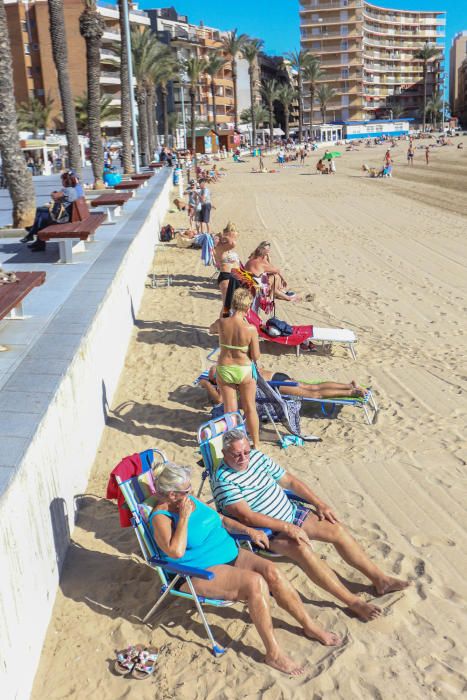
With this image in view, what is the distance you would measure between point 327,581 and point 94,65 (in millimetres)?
21215

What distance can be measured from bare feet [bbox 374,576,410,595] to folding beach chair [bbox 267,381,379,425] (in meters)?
2.33

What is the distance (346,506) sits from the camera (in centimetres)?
480

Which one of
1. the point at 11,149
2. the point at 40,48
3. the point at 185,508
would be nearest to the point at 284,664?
the point at 185,508

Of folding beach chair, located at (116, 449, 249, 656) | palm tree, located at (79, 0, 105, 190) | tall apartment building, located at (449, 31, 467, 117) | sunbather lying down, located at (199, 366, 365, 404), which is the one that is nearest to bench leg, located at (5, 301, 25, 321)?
sunbather lying down, located at (199, 366, 365, 404)

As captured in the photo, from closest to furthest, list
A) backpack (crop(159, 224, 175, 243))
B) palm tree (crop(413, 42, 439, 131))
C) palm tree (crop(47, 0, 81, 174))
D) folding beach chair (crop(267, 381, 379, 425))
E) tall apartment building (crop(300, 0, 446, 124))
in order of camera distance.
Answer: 1. folding beach chair (crop(267, 381, 379, 425))
2. backpack (crop(159, 224, 175, 243))
3. palm tree (crop(47, 0, 81, 174))
4. tall apartment building (crop(300, 0, 446, 124))
5. palm tree (crop(413, 42, 439, 131))

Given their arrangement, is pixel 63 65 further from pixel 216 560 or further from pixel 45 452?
pixel 216 560

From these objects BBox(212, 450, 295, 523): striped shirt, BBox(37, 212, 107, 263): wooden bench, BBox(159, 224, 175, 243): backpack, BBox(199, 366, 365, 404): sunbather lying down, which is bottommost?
BBox(199, 366, 365, 404): sunbather lying down

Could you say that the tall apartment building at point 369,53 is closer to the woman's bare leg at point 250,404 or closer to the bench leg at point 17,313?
the bench leg at point 17,313

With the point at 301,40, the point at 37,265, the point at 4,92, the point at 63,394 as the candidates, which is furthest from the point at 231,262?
the point at 301,40

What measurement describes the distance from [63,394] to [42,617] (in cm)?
156

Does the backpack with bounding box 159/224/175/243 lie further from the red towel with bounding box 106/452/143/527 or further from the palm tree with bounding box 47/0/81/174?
the red towel with bounding box 106/452/143/527

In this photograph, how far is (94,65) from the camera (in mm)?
21531

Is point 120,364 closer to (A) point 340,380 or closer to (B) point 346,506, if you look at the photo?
(A) point 340,380

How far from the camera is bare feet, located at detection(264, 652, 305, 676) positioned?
3346 mm
